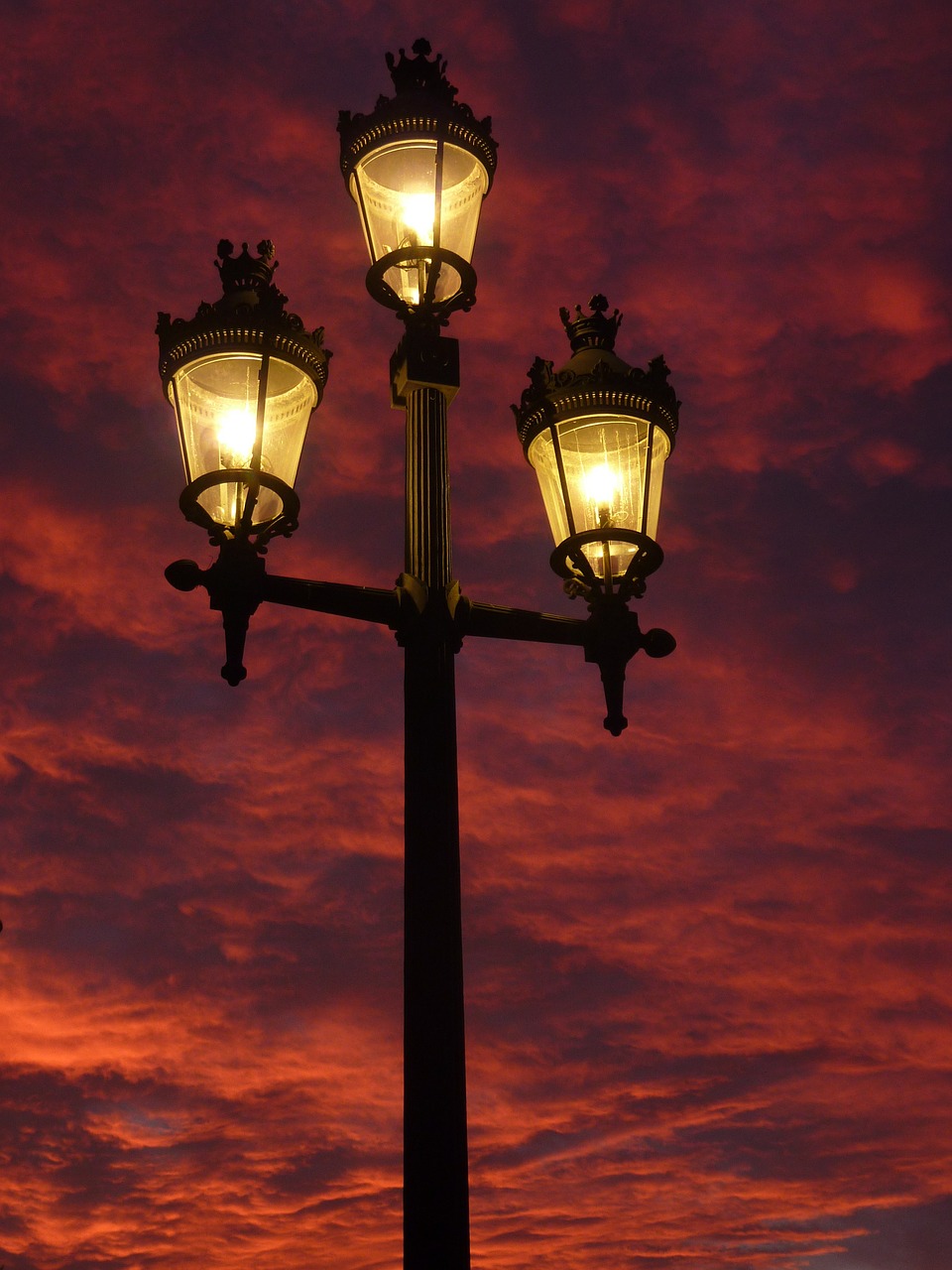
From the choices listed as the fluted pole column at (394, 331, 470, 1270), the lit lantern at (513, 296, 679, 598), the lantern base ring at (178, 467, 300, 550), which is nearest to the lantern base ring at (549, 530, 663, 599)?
the lit lantern at (513, 296, 679, 598)

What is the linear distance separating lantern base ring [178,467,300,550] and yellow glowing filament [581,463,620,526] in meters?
1.46

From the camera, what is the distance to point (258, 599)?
6062 millimetres

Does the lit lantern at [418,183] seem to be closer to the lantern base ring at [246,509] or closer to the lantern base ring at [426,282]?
the lantern base ring at [426,282]

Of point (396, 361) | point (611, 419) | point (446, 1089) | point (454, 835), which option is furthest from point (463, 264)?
point (446, 1089)

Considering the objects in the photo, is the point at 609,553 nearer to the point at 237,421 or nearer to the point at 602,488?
the point at 602,488

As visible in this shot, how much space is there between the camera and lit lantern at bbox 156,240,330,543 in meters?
6.32

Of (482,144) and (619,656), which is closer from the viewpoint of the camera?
(619,656)

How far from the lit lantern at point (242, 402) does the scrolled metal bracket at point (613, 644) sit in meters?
1.51

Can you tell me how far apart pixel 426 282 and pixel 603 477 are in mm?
1341

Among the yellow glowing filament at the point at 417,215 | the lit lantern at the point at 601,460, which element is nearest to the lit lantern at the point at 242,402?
the yellow glowing filament at the point at 417,215

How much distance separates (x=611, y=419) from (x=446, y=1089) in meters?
3.36

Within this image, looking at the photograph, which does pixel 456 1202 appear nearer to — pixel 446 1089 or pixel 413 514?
pixel 446 1089

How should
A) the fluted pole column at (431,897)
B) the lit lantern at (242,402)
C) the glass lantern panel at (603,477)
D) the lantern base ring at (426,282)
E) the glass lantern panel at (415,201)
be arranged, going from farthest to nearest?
1. the glass lantern panel at (415,201)
2. the lantern base ring at (426,282)
3. the glass lantern panel at (603,477)
4. the lit lantern at (242,402)
5. the fluted pole column at (431,897)

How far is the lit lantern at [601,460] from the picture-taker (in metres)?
6.78
